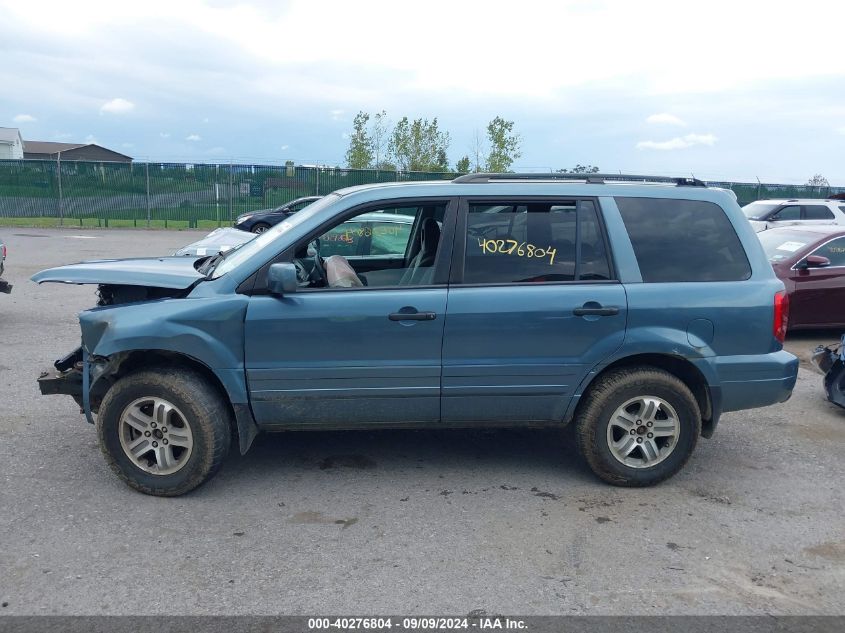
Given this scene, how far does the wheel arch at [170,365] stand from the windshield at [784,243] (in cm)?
694

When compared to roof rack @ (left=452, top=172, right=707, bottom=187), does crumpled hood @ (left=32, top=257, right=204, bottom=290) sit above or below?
below

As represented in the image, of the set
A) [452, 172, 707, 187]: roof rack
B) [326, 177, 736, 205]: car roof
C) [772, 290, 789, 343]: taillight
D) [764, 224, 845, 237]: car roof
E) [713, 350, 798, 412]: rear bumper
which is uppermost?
[452, 172, 707, 187]: roof rack

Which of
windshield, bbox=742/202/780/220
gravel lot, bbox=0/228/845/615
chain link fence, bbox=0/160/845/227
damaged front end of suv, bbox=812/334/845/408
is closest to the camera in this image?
gravel lot, bbox=0/228/845/615

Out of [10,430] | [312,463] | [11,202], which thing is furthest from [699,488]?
[11,202]

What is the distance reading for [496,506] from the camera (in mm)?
4422

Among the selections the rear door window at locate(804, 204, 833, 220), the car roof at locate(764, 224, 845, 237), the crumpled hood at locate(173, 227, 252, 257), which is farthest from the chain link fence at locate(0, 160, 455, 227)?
the car roof at locate(764, 224, 845, 237)

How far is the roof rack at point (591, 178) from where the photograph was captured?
15.8 ft

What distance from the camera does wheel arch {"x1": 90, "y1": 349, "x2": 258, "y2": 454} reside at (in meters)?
4.41

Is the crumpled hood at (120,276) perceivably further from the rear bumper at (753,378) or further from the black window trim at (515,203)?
the rear bumper at (753,378)

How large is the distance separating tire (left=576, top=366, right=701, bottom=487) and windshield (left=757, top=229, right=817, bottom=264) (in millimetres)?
5162

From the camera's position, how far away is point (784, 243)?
960 cm

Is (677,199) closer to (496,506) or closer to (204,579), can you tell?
(496,506)

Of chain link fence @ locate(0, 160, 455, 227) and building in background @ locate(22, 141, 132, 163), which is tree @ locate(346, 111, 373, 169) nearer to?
chain link fence @ locate(0, 160, 455, 227)

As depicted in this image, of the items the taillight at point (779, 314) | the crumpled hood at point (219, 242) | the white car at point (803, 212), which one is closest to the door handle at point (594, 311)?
the taillight at point (779, 314)
